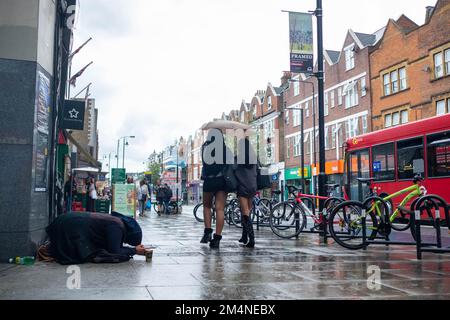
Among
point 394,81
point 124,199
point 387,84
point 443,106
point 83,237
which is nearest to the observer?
point 83,237

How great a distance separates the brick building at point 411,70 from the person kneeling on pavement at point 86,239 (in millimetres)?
26540

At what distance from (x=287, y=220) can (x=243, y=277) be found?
5.58 m

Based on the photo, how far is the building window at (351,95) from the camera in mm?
37625

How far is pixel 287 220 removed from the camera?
33.5 feet

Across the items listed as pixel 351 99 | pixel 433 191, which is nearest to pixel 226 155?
pixel 433 191

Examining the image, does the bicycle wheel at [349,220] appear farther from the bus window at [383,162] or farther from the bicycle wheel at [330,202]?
the bus window at [383,162]

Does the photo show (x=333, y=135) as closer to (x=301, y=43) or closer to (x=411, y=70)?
(x=411, y=70)

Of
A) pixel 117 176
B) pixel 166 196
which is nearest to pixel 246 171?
pixel 166 196

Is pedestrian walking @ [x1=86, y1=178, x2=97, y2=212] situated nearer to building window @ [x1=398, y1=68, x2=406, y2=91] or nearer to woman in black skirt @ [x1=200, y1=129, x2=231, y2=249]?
woman in black skirt @ [x1=200, y1=129, x2=231, y2=249]

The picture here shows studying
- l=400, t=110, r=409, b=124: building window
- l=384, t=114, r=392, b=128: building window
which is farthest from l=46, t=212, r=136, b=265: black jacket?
l=384, t=114, r=392, b=128: building window

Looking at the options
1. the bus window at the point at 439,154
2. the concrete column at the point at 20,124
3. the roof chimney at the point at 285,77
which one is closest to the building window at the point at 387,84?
the bus window at the point at 439,154

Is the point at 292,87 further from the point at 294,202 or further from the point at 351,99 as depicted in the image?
the point at 294,202

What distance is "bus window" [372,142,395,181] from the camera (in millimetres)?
15391

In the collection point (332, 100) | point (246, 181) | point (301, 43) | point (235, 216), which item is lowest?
point (235, 216)
